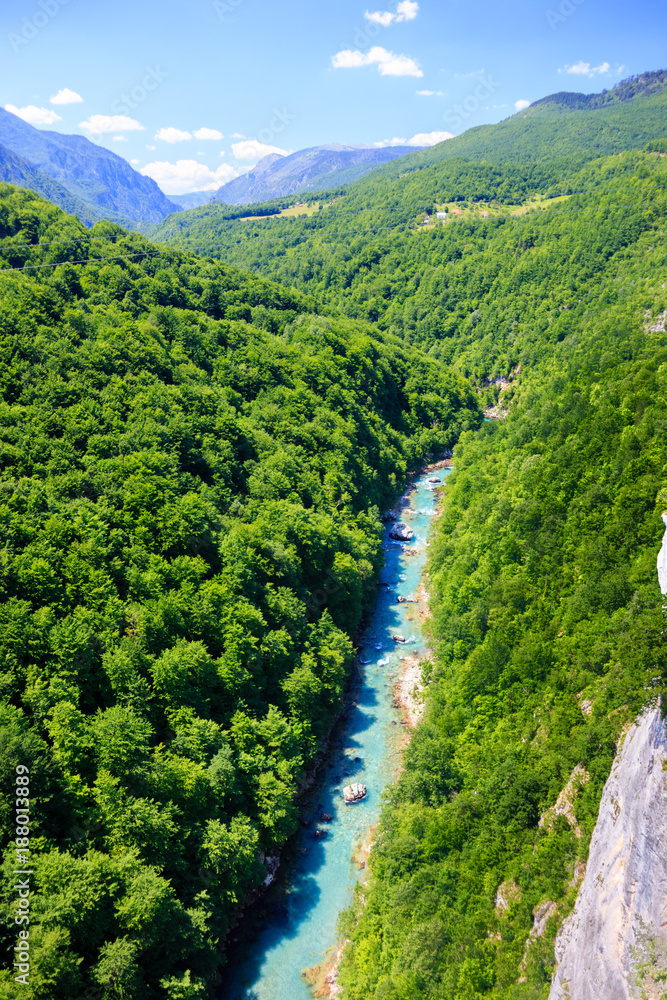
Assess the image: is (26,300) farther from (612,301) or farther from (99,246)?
(612,301)

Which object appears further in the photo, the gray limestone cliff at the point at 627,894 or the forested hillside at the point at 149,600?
the forested hillside at the point at 149,600

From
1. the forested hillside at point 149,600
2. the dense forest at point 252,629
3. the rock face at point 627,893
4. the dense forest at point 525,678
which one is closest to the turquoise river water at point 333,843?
the dense forest at point 252,629

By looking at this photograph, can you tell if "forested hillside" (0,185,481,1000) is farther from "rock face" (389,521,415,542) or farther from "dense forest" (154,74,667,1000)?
"dense forest" (154,74,667,1000)

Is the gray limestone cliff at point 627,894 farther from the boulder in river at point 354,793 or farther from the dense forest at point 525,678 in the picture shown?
the boulder in river at point 354,793

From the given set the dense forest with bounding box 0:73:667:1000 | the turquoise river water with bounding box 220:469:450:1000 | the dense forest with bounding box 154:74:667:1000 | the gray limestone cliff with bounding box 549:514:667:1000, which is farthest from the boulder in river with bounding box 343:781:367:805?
the gray limestone cliff with bounding box 549:514:667:1000

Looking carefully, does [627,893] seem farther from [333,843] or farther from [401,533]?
[401,533]

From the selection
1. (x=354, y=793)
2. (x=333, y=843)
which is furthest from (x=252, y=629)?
(x=333, y=843)

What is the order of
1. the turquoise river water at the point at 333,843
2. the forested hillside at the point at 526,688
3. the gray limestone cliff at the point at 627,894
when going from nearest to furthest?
1. the gray limestone cliff at the point at 627,894
2. the forested hillside at the point at 526,688
3. the turquoise river water at the point at 333,843
